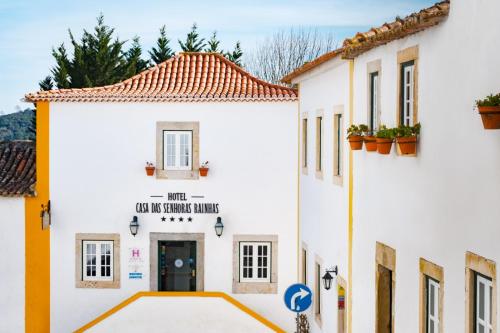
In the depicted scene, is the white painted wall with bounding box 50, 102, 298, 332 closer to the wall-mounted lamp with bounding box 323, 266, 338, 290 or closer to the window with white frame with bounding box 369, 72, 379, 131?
the wall-mounted lamp with bounding box 323, 266, 338, 290

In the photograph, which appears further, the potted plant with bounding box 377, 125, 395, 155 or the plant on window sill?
the plant on window sill

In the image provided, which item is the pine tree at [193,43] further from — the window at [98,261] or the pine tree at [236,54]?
the window at [98,261]

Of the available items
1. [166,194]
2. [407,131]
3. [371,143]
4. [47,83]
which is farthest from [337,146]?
[47,83]

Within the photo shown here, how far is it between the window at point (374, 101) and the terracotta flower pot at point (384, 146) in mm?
1273

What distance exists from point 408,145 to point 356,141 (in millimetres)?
2495

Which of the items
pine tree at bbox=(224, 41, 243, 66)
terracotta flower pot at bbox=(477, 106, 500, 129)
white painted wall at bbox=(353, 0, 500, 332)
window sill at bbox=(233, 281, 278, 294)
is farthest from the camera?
pine tree at bbox=(224, 41, 243, 66)

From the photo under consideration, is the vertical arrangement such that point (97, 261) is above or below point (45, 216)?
below

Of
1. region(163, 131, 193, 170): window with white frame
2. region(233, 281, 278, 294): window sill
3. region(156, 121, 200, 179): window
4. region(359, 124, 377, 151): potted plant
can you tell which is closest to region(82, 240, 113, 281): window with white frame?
region(156, 121, 200, 179): window

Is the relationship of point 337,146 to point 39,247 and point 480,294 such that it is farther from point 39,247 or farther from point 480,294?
point 39,247

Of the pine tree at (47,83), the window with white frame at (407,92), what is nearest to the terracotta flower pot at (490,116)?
the window with white frame at (407,92)

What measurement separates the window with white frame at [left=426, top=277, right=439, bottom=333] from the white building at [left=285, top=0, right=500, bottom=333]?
0.01m

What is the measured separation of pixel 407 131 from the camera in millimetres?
10219

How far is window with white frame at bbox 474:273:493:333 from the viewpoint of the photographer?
26.7 feet

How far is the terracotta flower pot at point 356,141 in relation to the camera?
496 inches
